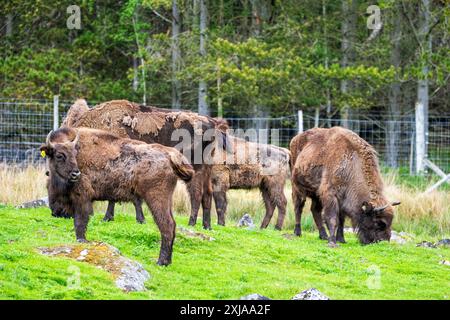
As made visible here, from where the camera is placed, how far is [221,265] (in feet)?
37.0

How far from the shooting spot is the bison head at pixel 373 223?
14.1 metres

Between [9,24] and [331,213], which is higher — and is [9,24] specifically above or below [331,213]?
above

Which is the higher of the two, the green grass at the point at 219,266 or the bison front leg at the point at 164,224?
the bison front leg at the point at 164,224

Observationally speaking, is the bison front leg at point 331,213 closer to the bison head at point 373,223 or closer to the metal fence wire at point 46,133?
the bison head at point 373,223

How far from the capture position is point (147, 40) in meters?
27.9

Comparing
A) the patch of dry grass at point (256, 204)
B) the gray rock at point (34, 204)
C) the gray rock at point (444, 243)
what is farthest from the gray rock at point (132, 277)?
the patch of dry grass at point (256, 204)

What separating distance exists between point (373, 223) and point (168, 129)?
362 centimetres

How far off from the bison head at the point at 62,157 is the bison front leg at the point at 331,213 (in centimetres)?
437

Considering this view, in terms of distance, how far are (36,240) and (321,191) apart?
4971 millimetres

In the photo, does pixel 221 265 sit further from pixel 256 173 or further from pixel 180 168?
pixel 256 173

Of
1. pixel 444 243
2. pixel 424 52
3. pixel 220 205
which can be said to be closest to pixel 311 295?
pixel 444 243

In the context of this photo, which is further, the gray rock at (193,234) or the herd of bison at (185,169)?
the gray rock at (193,234)
